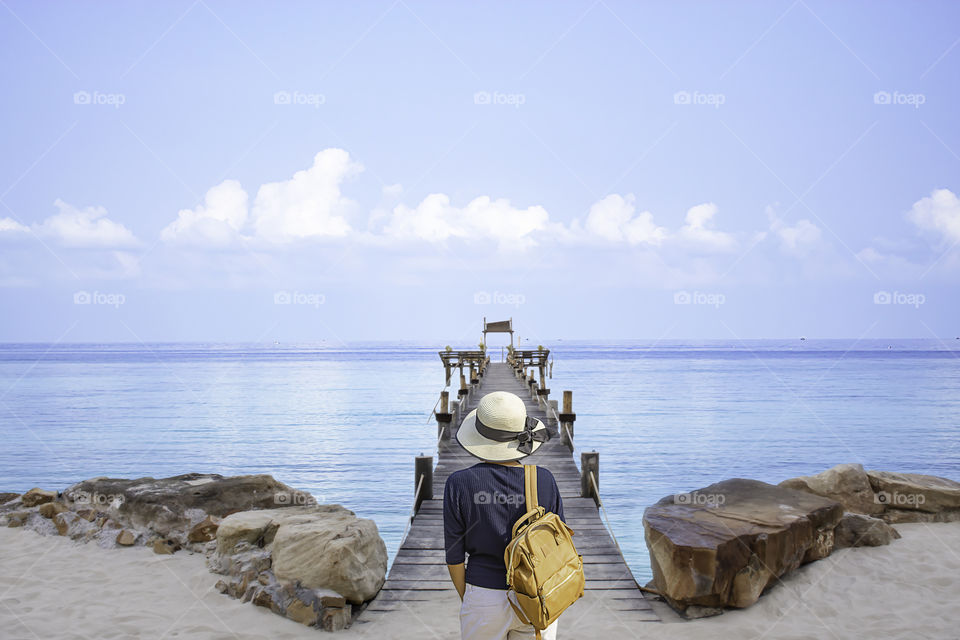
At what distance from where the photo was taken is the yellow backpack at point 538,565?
3.05 meters

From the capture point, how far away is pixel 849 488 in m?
10.3

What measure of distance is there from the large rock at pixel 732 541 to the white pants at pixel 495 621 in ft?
12.7

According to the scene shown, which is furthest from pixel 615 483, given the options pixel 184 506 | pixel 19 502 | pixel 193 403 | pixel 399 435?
pixel 193 403

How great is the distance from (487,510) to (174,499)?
28.5 feet

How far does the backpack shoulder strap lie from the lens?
3182 millimetres

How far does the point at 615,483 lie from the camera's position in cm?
2234

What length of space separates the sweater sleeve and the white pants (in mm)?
238

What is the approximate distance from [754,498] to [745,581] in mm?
1410

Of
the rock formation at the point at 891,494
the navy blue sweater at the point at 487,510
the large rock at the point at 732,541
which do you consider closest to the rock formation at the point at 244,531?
the large rock at the point at 732,541

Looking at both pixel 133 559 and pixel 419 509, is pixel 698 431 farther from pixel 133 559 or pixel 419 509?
pixel 133 559

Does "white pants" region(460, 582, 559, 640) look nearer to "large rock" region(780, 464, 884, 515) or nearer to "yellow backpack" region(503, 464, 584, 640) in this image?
"yellow backpack" region(503, 464, 584, 640)

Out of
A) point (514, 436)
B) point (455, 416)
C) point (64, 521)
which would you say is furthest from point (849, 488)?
point (64, 521)

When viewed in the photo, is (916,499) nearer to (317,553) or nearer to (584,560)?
(584,560)

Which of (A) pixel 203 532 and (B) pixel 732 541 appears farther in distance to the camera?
(A) pixel 203 532
